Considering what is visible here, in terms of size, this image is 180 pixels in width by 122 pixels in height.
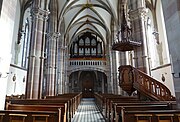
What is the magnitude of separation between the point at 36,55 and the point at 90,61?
15968 millimetres

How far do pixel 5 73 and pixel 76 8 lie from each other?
57.7 ft

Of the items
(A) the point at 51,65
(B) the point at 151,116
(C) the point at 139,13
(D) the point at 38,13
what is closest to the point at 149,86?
(B) the point at 151,116

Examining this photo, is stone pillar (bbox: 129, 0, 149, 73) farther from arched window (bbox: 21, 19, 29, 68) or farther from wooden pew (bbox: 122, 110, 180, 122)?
arched window (bbox: 21, 19, 29, 68)

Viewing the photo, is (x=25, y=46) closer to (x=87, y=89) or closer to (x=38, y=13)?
(x=38, y=13)

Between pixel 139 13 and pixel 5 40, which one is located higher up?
pixel 139 13

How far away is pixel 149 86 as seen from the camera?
6.66 m

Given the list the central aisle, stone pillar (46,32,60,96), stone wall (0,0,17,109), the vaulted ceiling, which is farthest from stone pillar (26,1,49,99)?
the vaulted ceiling

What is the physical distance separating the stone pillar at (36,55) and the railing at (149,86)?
17.8 feet

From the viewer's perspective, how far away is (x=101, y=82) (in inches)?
1134

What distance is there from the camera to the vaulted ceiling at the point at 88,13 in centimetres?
1634

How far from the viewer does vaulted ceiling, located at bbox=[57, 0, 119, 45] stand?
53.6 feet

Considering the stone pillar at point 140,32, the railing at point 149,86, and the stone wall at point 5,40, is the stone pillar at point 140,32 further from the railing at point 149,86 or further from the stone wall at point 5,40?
the stone wall at point 5,40

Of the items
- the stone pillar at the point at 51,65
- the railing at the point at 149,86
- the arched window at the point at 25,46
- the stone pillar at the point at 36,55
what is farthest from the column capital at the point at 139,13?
the arched window at the point at 25,46

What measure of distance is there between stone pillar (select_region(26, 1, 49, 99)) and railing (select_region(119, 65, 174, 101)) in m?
5.42
